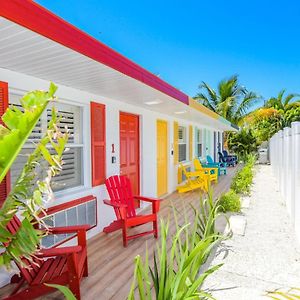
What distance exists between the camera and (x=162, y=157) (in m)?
7.91

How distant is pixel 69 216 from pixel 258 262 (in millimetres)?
2479

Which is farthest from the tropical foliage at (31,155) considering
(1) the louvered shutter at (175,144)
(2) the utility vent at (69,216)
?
(1) the louvered shutter at (175,144)

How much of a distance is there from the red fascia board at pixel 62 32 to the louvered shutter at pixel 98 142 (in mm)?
1419

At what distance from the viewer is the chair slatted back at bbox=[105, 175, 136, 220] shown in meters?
4.58

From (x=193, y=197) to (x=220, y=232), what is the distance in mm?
3908

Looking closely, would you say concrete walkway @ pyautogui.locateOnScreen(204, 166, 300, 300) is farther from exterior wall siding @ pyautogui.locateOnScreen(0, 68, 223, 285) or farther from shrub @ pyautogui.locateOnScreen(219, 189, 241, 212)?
exterior wall siding @ pyautogui.locateOnScreen(0, 68, 223, 285)

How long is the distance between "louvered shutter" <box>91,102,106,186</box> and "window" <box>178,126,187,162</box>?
16.6ft

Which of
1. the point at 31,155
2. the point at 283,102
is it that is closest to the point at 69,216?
the point at 31,155

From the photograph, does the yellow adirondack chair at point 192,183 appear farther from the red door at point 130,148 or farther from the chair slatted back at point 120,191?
the chair slatted back at point 120,191

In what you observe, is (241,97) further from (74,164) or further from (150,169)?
(74,164)

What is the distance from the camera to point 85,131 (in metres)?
4.43

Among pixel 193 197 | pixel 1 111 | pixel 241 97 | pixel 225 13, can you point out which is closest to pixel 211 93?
pixel 241 97

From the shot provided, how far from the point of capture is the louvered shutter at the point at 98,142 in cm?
453

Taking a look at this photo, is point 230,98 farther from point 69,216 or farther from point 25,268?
point 25,268
